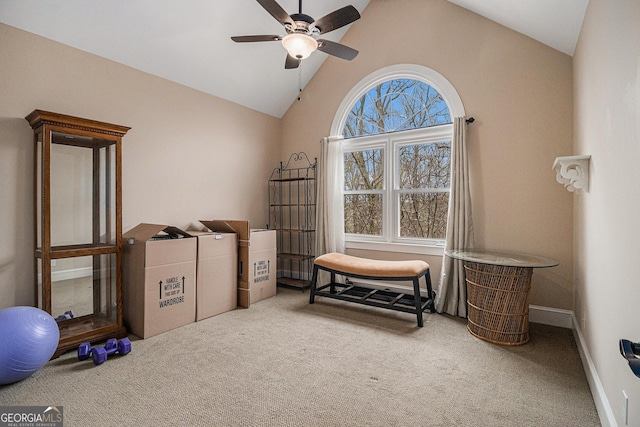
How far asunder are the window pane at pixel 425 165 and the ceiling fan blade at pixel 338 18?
1.97 metres

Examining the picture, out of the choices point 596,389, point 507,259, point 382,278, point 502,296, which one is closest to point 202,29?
point 382,278

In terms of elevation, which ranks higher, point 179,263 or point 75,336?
point 179,263

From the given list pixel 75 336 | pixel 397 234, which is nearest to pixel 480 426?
pixel 397 234

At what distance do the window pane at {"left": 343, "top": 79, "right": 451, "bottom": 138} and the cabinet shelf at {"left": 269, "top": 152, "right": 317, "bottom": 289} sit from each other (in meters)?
0.90

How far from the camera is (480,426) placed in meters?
1.67

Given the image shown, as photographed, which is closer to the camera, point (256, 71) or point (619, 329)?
point (619, 329)

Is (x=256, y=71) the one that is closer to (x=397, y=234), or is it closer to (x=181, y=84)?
(x=181, y=84)

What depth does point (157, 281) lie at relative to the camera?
2852mm

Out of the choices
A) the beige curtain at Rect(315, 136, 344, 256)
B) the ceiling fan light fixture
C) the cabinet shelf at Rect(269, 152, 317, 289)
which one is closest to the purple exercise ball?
the ceiling fan light fixture

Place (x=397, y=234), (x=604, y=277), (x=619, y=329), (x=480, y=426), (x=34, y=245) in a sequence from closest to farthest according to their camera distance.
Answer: (x=619, y=329)
(x=480, y=426)
(x=604, y=277)
(x=34, y=245)
(x=397, y=234)

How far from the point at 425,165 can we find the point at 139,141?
3251 mm

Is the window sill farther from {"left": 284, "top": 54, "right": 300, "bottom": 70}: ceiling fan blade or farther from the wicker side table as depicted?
{"left": 284, "top": 54, "right": 300, "bottom": 70}: ceiling fan blade

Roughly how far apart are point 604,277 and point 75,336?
3677mm

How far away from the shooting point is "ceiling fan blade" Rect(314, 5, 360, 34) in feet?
7.38
